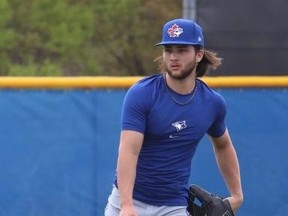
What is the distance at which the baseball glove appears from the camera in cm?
480

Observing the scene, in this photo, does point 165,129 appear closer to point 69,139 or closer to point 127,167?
point 127,167

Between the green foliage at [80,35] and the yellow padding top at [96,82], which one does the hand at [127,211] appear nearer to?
the yellow padding top at [96,82]

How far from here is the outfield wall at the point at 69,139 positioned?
6430 mm

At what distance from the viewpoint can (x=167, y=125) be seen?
4.44 metres

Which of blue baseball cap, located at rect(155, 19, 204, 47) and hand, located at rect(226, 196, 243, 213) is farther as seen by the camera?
hand, located at rect(226, 196, 243, 213)

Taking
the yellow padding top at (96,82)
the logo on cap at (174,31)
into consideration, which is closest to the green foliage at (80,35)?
the yellow padding top at (96,82)

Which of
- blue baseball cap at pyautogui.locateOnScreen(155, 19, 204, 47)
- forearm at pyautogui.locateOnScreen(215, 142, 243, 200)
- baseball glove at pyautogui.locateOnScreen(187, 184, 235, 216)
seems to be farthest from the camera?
forearm at pyautogui.locateOnScreen(215, 142, 243, 200)

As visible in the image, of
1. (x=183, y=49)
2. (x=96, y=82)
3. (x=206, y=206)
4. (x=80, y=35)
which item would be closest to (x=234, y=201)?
(x=206, y=206)

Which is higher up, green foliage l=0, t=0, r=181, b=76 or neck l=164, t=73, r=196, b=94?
neck l=164, t=73, r=196, b=94

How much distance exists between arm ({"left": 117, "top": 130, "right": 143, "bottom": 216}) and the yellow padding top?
86.8 inches

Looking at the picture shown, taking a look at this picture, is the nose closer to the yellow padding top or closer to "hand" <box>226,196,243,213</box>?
"hand" <box>226,196,243,213</box>

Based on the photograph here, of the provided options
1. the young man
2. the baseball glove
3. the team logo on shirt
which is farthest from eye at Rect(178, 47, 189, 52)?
the baseball glove

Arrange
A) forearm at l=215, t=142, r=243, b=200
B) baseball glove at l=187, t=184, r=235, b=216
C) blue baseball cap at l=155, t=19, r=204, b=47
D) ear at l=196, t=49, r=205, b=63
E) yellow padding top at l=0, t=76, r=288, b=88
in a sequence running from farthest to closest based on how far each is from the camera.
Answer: yellow padding top at l=0, t=76, r=288, b=88, forearm at l=215, t=142, r=243, b=200, baseball glove at l=187, t=184, r=235, b=216, ear at l=196, t=49, r=205, b=63, blue baseball cap at l=155, t=19, r=204, b=47

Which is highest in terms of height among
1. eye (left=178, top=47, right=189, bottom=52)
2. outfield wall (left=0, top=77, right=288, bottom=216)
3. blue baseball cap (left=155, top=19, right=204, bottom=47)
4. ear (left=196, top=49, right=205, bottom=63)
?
blue baseball cap (left=155, top=19, right=204, bottom=47)
